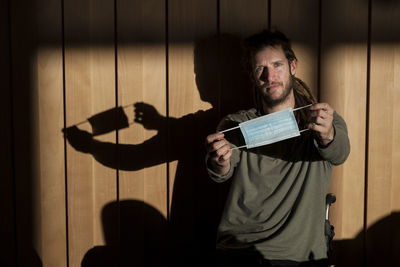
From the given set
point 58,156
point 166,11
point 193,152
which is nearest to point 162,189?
point 193,152

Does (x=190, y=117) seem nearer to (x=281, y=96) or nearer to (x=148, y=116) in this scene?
(x=148, y=116)

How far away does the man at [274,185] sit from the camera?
1801 millimetres

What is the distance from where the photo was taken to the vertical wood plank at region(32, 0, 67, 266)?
217 cm

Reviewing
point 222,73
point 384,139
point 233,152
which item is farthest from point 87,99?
point 384,139

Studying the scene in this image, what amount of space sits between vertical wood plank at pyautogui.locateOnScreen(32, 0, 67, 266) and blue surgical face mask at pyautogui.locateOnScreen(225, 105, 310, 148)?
0.96 meters

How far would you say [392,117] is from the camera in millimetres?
2227

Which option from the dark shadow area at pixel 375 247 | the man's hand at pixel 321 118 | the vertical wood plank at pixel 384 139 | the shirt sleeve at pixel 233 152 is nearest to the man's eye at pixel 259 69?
the shirt sleeve at pixel 233 152

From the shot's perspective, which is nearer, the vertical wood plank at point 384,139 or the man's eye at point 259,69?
the man's eye at point 259,69

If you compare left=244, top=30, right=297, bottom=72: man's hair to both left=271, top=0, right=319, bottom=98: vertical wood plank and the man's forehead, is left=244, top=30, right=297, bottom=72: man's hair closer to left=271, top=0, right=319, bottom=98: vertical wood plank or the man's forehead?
the man's forehead

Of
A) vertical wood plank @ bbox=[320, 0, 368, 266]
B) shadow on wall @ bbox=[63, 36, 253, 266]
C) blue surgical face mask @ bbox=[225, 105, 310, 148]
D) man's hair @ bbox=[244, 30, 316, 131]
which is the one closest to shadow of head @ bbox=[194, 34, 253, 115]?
shadow on wall @ bbox=[63, 36, 253, 266]

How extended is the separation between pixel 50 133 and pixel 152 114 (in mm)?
488

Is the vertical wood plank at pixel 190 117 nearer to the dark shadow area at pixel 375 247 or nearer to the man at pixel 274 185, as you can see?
the man at pixel 274 185

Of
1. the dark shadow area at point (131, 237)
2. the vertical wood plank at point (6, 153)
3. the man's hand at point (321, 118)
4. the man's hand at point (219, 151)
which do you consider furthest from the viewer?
the dark shadow area at point (131, 237)

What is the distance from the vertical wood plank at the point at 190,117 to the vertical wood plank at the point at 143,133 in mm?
48
